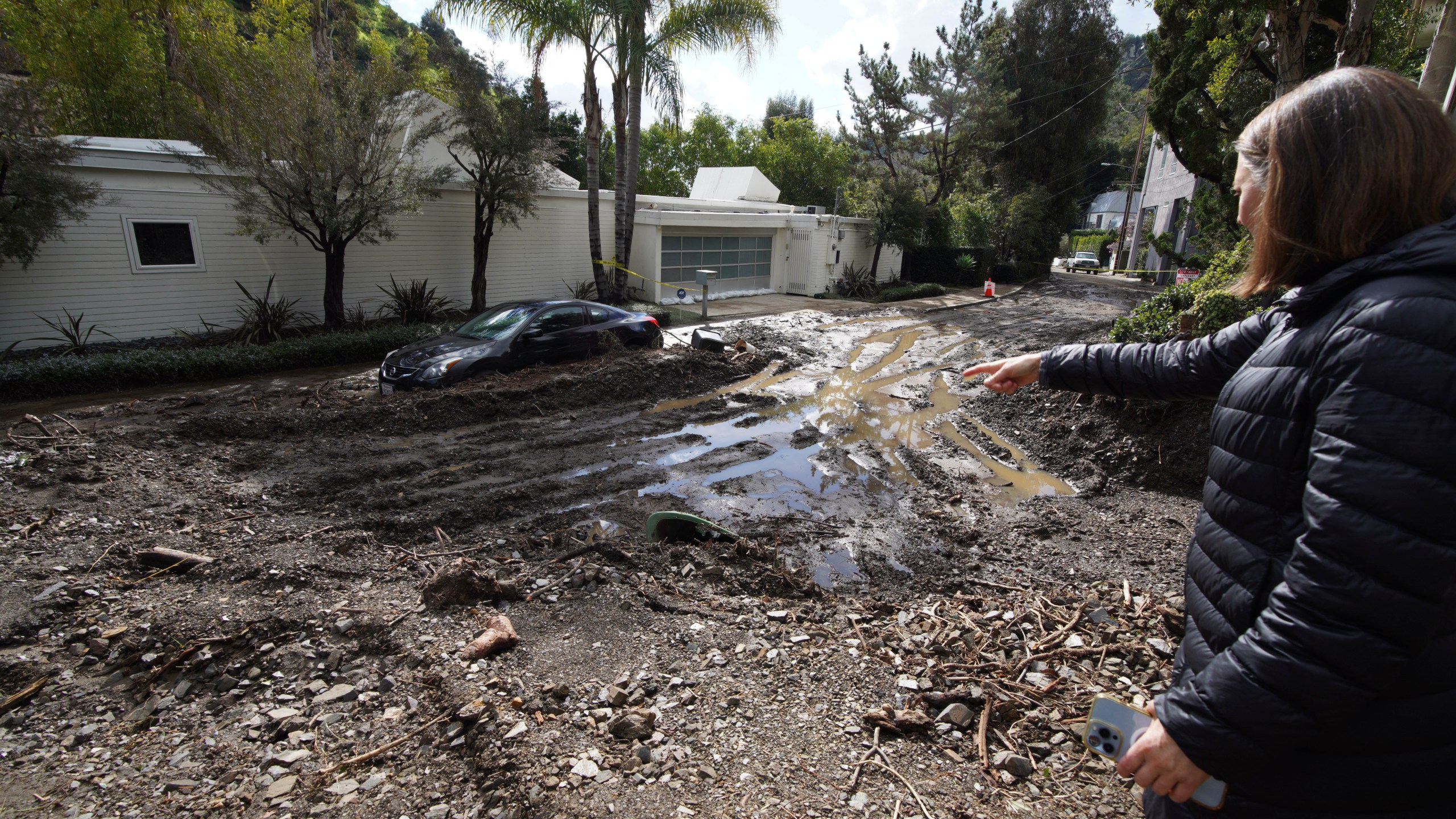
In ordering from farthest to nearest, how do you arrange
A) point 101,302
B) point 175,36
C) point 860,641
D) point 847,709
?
point 175,36 → point 101,302 → point 860,641 → point 847,709

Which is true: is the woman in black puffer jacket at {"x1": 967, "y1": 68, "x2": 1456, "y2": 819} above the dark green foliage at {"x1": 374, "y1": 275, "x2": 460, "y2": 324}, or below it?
above

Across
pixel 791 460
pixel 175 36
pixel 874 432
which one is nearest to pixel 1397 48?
pixel 874 432

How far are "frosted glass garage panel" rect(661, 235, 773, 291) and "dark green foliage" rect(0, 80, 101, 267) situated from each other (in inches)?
511

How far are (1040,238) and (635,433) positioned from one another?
2796 centimetres

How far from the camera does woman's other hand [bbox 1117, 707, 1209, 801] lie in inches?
51.8

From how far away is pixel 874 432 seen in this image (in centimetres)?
925

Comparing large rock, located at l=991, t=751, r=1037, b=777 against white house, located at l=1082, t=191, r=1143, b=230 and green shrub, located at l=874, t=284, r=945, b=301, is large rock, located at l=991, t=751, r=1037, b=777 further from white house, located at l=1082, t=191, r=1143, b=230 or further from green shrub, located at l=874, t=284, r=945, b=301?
white house, located at l=1082, t=191, r=1143, b=230

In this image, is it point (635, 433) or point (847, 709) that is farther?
point (635, 433)

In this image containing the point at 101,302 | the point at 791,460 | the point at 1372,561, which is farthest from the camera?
the point at 101,302

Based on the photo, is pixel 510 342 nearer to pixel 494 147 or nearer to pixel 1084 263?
pixel 494 147

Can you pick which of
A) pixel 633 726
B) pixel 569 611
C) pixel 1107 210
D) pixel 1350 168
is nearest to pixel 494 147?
pixel 569 611

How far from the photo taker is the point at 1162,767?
Result: 4.39 feet

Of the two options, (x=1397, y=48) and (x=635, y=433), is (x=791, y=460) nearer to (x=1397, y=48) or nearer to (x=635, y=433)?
(x=635, y=433)

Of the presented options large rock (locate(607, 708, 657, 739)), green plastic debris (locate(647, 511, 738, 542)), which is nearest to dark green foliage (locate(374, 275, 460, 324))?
green plastic debris (locate(647, 511, 738, 542))
